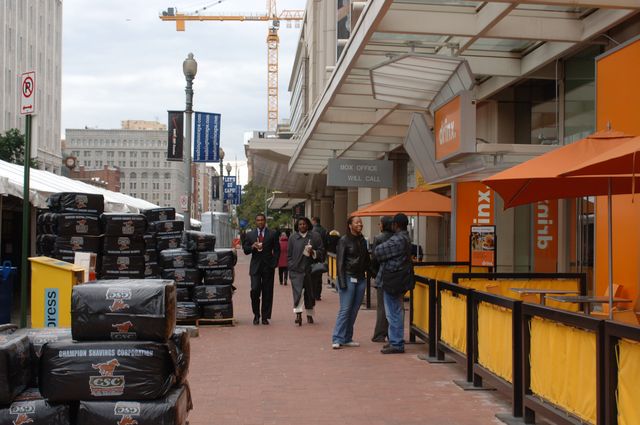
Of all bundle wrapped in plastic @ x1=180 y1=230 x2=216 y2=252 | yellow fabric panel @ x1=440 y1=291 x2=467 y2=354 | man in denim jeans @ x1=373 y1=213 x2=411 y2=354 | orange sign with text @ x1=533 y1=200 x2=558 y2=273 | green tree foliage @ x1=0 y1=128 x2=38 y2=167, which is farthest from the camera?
green tree foliage @ x1=0 y1=128 x2=38 y2=167

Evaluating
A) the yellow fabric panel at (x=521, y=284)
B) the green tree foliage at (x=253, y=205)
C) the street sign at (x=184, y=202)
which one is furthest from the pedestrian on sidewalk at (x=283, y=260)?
the green tree foliage at (x=253, y=205)

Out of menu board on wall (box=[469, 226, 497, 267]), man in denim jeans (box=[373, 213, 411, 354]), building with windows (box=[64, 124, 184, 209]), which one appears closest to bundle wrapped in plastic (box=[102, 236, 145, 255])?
man in denim jeans (box=[373, 213, 411, 354])

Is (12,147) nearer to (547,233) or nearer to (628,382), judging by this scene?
(547,233)

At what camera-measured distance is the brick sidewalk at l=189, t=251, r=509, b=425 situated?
23.1 feet

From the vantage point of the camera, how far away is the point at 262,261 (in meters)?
13.6

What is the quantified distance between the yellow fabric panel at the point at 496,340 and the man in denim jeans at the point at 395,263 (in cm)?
259

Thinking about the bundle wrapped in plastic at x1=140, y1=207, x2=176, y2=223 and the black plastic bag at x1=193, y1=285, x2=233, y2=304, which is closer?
the black plastic bag at x1=193, y1=285, x2=233, y2=304

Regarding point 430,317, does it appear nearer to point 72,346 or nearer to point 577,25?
point 577,25

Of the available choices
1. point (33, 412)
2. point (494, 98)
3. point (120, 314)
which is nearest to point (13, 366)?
point (33, 412)

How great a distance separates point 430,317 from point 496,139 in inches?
322

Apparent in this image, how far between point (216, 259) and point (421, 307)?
4.23 m

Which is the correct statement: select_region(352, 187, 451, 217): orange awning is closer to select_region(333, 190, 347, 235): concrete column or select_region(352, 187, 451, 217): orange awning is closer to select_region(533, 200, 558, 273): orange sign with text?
select_region(533, 200, 558, 273): orange sign with text

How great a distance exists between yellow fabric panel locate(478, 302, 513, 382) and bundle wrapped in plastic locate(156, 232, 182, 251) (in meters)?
9.72

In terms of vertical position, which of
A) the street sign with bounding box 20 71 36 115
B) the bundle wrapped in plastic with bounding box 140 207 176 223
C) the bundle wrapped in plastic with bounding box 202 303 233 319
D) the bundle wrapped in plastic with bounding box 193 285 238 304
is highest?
the street sign with bounding box 20 71 36 115
